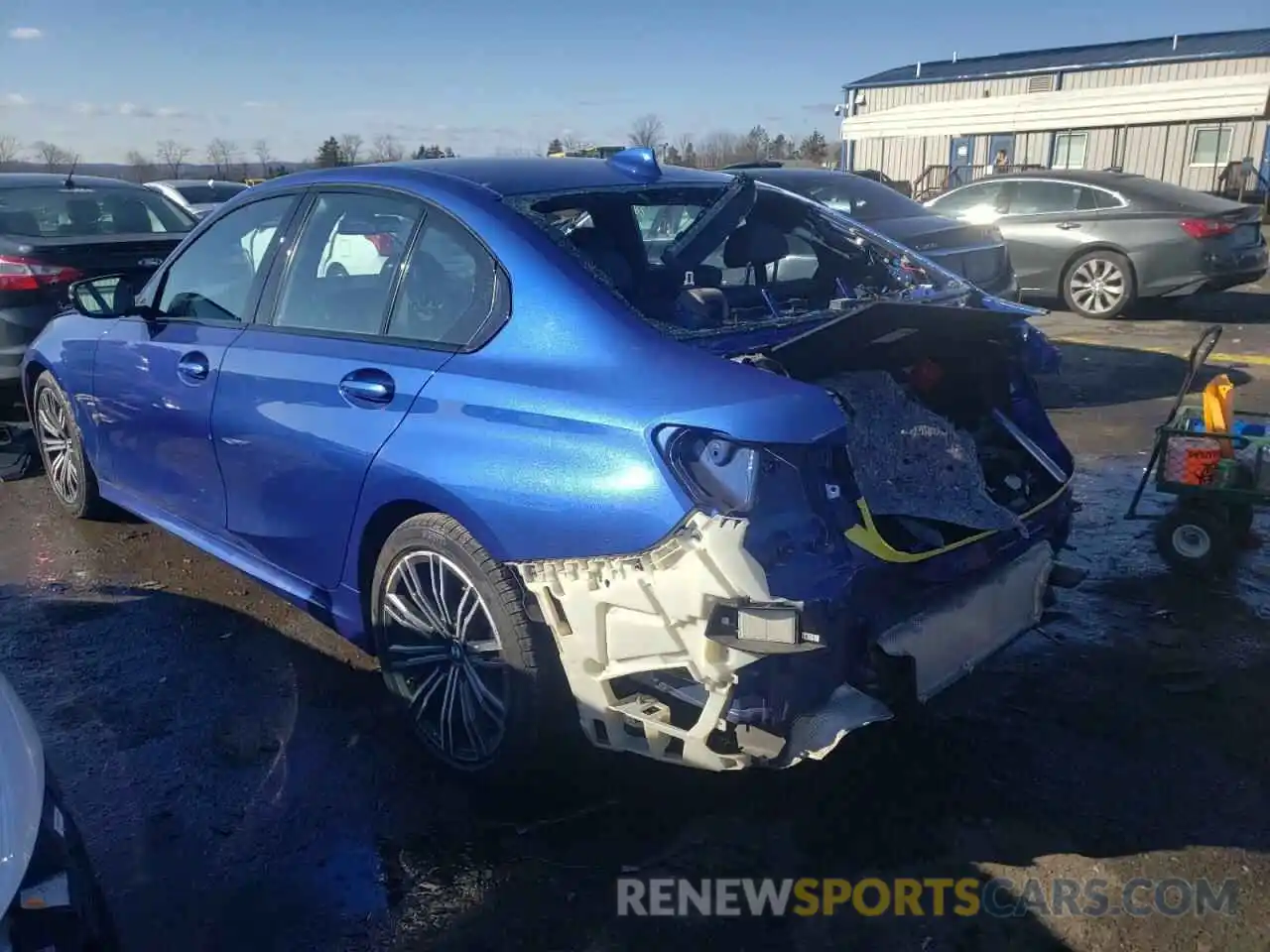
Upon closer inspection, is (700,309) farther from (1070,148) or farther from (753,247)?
(1070,148)

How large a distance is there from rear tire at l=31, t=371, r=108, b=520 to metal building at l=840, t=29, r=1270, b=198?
16670mm

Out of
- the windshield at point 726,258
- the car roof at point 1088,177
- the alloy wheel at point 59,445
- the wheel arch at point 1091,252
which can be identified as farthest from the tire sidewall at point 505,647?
the car roof at point 1088,177

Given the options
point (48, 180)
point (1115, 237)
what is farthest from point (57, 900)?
point (1115, 237)

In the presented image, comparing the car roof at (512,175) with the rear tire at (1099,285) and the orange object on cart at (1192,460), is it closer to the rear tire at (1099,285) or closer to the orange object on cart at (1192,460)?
the orange object on cart at (1192,460)

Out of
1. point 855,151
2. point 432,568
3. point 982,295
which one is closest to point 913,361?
point 982,295

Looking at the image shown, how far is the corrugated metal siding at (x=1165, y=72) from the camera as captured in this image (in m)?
27.2

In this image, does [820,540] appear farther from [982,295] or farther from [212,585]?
[212,585]

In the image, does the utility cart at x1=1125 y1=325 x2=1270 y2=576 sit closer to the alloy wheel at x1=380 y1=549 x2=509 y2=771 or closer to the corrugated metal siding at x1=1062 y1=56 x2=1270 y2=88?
the alloy wheel at x1=380 y1=549 x2=509 y2=771

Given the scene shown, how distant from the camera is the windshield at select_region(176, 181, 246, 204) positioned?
51.2 feet

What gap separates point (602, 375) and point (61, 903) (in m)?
1.56

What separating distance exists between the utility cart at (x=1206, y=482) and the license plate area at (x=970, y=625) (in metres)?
1.58

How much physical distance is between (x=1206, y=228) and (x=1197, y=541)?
7.64 meters

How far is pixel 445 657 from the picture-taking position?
2.99 metres

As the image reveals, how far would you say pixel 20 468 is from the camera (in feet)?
20.8
